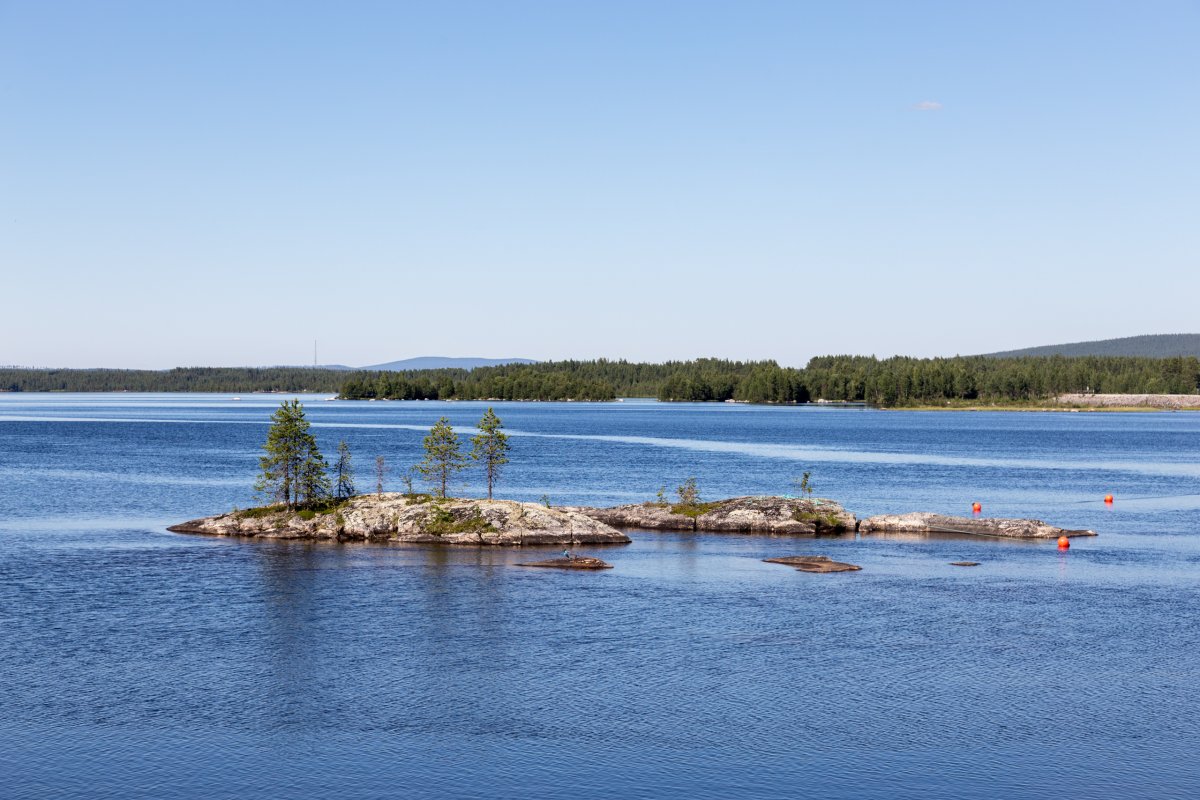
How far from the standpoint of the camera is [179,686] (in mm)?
40344

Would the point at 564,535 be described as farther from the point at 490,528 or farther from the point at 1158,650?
the point at 1158,650

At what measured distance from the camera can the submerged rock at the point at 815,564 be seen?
64125 millimetres

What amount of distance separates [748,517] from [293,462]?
31.6 m

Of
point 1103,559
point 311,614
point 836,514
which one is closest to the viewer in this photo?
point 311,614

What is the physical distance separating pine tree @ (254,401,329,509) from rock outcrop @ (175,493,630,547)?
2039mm

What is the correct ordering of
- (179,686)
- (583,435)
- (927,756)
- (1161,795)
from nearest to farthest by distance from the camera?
(1161,795) < (927,756) < (179,686) < (583,435)

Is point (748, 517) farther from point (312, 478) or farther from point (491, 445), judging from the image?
point (312, 478)

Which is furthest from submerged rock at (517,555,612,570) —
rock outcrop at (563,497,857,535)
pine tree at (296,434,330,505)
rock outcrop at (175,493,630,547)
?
pine tree at (296,434,330,505)

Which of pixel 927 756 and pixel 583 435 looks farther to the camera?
pixel 583 435

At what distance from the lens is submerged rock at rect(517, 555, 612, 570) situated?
6431cm

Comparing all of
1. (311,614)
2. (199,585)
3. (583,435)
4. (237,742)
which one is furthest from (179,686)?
(583,435)

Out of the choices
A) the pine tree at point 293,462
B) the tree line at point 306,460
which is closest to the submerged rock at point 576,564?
the tree line at point 306,460

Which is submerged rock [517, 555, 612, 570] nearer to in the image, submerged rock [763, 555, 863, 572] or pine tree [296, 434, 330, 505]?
submerged rock [763, 555, 863, 572]

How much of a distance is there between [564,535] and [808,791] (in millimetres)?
42790
